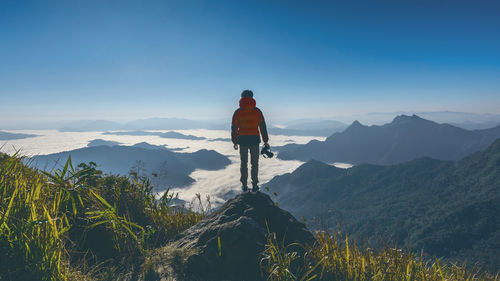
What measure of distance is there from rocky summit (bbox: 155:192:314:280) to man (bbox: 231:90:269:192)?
2783mm

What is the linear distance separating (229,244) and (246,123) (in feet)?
14.7

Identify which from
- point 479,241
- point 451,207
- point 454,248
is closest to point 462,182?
point 451,207

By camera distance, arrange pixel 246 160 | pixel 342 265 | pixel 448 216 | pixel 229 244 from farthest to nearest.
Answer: pixel 448 216 < pixel 246 160 < pixel 229 244 < pixel 342 265

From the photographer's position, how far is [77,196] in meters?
4.53

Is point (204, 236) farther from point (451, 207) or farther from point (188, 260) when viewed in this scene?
point (451, 207)

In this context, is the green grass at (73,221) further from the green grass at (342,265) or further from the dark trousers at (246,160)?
the dark trousers at (246,160)

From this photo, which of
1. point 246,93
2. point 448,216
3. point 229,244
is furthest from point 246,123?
point 448,216

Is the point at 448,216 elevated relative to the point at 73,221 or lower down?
lower down

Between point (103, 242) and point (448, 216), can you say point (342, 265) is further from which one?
point (448, 216)

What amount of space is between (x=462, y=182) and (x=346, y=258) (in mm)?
250223

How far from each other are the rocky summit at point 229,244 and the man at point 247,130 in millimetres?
2783

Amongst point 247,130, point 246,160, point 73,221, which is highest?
point 247,130

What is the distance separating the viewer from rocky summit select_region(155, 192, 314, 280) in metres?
3.91

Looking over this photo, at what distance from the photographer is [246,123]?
8.05m
